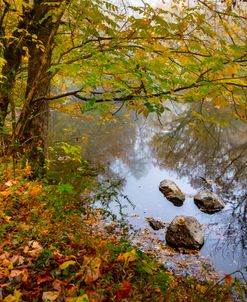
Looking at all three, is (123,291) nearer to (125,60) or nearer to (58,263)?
(58,263)

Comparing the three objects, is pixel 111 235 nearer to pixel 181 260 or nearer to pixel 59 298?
pixel 181 260

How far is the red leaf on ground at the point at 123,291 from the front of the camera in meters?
3.23

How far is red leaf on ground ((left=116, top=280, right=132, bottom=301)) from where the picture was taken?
3229 millimetres

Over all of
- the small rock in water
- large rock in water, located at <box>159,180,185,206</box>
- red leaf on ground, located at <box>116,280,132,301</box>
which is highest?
large rock in water, located at <box>159,180,185,206</box>

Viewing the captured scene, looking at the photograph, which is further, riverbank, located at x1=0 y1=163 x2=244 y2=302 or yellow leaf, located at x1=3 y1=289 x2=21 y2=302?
riverbank, located at x1=0 y1=163 x2=244 y2=302

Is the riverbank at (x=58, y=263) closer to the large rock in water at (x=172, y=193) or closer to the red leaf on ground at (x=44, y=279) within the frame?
the red leaf on ground at (x=44, y=279)

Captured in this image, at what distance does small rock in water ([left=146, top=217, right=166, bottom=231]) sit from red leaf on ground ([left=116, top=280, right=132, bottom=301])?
5425 mm

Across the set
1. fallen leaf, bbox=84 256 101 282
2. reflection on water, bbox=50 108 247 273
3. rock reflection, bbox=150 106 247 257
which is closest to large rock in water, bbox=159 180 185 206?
reflection on water, bbox=50 108 247 273

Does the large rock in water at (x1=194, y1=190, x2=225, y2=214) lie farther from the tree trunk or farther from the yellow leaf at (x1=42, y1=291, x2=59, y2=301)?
the yellow leaf at (x1=42, y1=291, x2=59, y2=301)

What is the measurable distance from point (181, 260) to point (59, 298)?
4.71m

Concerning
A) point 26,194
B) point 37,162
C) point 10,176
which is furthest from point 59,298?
point 37,162

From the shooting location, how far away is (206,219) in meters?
9.74

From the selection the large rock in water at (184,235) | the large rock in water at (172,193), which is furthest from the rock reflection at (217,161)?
the large rock in water at (172,193)

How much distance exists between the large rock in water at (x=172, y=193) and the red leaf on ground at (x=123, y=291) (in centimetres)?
764
